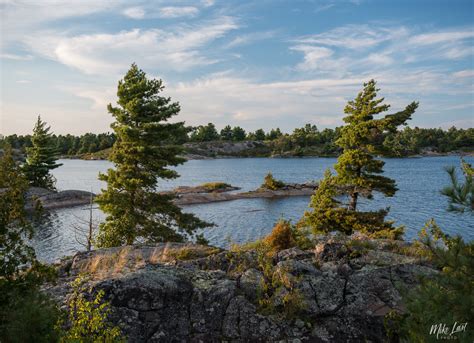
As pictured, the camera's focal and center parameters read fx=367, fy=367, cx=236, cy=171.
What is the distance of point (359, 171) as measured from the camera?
A: 2803 cm

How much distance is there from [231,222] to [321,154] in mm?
153128

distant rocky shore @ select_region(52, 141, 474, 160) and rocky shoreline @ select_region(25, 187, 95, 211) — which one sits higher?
distant rocky shore @ select_region(52, 141, 474, 160)

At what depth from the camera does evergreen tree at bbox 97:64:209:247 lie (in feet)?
82.4

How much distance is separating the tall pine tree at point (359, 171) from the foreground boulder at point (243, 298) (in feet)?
45.0

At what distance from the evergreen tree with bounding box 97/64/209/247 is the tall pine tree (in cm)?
929

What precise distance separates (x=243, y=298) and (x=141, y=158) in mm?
17091

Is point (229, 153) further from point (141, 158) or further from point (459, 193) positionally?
point (459, 193)

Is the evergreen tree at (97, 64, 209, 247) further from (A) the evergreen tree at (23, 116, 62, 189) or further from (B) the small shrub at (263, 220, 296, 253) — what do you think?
(A) the evergreen tree at (23, 116, 62, 189)

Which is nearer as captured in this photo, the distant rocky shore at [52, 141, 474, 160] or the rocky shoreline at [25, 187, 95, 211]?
the rocky shoreline at [25, 187, 95, 211]

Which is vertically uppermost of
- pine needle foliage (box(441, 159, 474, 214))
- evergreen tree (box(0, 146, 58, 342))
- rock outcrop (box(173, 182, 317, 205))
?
pine needle foliage (box(441, 159, 474, 214))

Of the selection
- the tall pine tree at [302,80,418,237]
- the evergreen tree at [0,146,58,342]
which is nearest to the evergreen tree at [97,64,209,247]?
the tall pine tree at [302,80,418,237]

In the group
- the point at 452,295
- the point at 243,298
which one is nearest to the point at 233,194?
the point at 243,298

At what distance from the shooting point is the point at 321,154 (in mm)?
189375

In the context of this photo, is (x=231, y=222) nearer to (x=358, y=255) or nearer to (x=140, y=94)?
(x=140, y=94)
